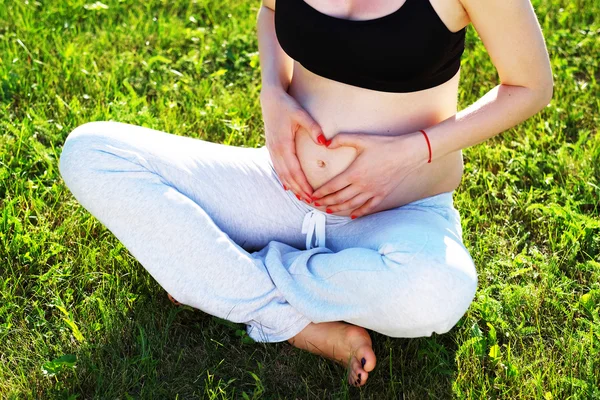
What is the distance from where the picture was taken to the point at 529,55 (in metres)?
2.16

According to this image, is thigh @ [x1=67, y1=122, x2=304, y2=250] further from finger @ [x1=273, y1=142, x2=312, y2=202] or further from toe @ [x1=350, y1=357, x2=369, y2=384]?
toe @ [x1=350, y1=357, x2=369, y2=384]

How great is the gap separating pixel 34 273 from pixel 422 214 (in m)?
1.25

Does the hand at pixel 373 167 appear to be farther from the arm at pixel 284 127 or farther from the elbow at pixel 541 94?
the elbow at pixel 541 94

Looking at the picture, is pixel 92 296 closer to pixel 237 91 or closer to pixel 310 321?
pixel 310 321

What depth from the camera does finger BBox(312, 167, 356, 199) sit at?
2271 millimetres

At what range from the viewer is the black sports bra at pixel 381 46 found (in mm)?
2137

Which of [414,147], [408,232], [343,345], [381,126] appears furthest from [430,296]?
[381,126]

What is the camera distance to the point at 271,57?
2.62 m

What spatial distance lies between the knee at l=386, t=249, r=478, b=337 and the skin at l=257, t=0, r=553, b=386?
17cm

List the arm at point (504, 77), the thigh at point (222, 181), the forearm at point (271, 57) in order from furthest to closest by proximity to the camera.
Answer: the forearm at point (271, 57), the thigh at point (222, 181), the arm at point (504, 77)

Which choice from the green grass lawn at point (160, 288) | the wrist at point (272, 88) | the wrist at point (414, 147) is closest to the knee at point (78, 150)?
the green grass lawn at point (160, 288)

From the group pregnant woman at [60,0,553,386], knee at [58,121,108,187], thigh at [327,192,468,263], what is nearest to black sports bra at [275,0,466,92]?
pregnant woman at [60,0,553,386]

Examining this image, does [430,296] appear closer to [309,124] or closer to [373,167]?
[373,167]

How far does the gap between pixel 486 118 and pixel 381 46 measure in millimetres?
366
